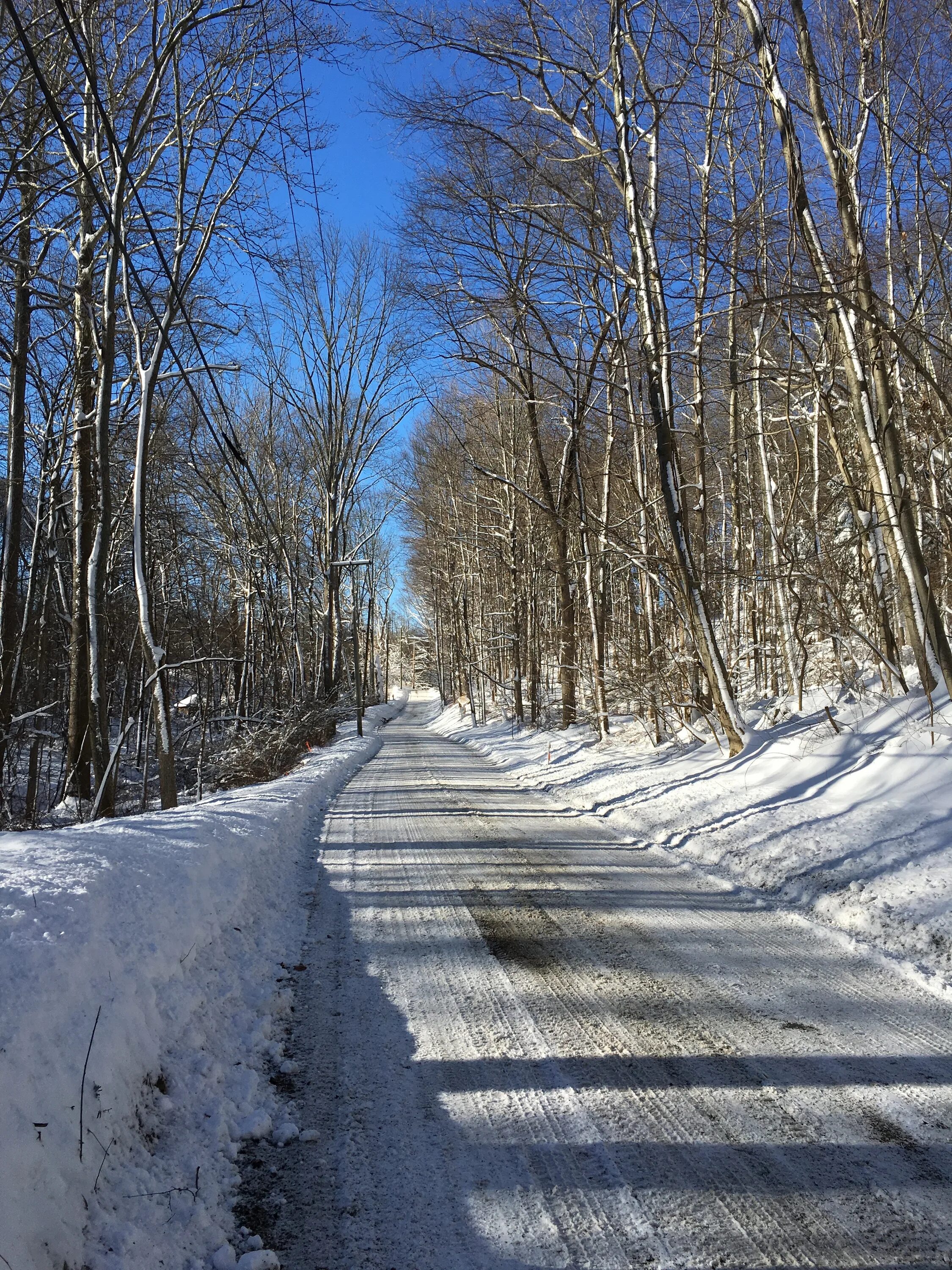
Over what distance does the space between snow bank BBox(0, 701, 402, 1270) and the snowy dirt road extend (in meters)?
0.22

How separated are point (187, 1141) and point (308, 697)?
64.4ft

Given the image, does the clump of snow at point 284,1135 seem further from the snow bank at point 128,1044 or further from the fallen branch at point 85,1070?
the fallen branch at point 85,1070

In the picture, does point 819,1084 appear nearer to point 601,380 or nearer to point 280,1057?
point 280,1057

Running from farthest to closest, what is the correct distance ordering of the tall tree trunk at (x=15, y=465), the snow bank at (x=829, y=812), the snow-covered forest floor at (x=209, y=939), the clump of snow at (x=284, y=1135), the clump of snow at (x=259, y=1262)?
the tall tree trunk at (x=15, y=465)
the snow bank at (x=829, y=812)
the clump of snow at (x=284, y=1135)
the snow-covered forest floor at (x=209, y=939)
the clump of snow at (x=259, y=1262)

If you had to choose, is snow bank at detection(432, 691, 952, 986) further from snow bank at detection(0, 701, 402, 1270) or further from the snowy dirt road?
snow bank at detection(0, 701, 402, 1270)

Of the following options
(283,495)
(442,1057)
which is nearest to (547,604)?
(283,495)

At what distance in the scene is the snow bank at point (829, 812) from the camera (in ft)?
15.2

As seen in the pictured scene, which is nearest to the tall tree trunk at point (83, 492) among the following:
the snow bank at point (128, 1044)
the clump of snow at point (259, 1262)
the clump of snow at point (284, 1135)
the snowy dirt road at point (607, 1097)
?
the snow bank at point (128, 1044)

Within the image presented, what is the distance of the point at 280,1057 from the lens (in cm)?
327

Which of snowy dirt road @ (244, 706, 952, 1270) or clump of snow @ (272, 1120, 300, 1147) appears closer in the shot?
snowy dirt road @ (244, 706, 952, 1270)

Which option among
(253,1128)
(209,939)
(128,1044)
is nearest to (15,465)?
(209,939)

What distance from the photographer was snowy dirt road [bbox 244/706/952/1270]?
2.16m

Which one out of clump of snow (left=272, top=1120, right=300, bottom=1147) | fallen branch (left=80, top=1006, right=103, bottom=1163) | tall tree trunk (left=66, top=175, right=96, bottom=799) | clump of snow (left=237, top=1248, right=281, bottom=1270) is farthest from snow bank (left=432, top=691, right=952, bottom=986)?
tall tree trunk (left=66, top=175, right=96, bottom=799)

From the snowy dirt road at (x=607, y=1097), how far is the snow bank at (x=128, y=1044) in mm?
223
